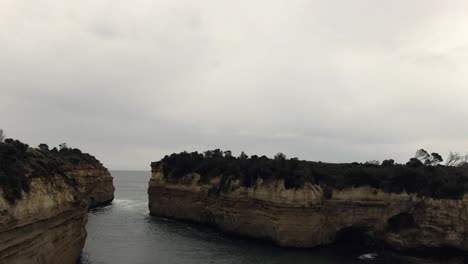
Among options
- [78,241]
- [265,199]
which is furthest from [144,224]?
[78,241]

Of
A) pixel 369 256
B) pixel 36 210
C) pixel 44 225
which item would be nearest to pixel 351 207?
pixel 369 256

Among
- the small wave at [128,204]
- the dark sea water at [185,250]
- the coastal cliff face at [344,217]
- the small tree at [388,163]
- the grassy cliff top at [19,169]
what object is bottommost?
the dark sea water at [185,250]

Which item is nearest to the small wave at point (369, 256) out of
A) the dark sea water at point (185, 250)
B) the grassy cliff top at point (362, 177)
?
the dark sea water at point (185, 250)

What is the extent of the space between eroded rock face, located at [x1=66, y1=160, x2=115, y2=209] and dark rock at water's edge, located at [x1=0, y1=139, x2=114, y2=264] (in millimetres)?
49374

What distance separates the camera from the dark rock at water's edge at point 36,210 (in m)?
22.6

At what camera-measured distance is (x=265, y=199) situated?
168ft

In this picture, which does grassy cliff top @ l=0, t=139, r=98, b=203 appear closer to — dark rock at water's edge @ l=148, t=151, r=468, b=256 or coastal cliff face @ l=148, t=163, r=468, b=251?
coastal cliff face @ l=148, t=163, r=468, b=251

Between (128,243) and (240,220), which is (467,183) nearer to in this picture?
(240,220)

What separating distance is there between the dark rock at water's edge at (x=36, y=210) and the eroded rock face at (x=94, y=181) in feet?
162

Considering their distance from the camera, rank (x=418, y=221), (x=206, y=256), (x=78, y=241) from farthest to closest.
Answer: (x=418, y=221) < (x=206, y=256) < (x=78, y=241)

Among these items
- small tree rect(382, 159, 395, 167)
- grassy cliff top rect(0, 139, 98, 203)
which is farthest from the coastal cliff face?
grassy cliff top rect(0, 139, 98, 203)

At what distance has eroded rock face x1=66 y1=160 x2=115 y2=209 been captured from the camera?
83662 millimetres

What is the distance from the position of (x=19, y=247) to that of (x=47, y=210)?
Answer: 4.17m

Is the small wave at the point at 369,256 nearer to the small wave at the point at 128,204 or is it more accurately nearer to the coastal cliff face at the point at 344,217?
the coastal cliff face at the point at 344,217
